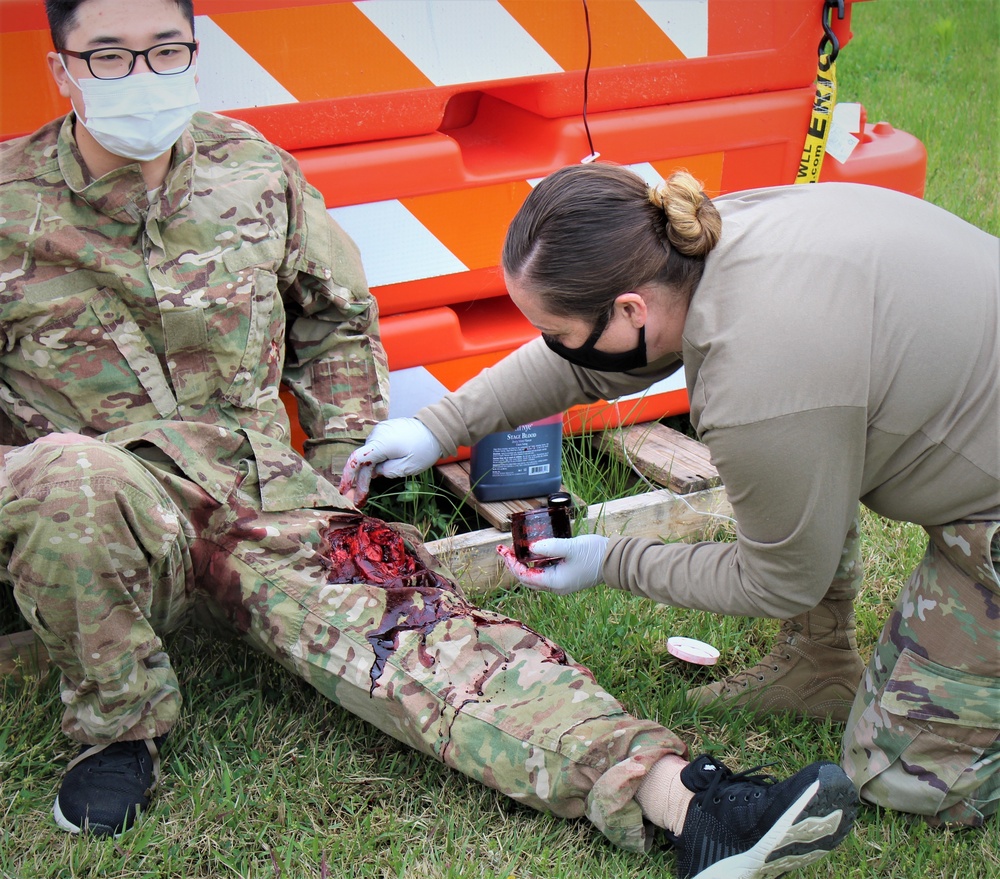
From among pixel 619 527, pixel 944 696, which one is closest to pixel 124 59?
pixel 619 527

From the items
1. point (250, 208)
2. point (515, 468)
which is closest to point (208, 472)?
point (250, 208)

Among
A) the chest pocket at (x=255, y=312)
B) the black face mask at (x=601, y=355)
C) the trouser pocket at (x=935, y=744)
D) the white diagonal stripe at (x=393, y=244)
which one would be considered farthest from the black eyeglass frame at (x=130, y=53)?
the trouser pocket at (x=935, y=744)

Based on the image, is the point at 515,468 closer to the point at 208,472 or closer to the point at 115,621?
the point at 208,472

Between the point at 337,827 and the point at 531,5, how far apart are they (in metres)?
2.10

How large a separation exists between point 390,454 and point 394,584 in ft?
1.33

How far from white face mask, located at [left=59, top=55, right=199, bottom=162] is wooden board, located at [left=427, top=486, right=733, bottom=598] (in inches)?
46.8

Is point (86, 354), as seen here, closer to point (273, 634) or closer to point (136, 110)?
point (136, 110)

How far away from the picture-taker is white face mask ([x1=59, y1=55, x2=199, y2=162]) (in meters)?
2.29

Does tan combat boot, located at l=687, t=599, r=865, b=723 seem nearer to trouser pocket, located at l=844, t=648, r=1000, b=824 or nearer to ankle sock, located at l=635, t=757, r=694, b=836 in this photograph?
trouser pocket, located at l=844, t=648, r=1000, b=824

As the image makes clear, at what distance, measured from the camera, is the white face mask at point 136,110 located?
2293 mm

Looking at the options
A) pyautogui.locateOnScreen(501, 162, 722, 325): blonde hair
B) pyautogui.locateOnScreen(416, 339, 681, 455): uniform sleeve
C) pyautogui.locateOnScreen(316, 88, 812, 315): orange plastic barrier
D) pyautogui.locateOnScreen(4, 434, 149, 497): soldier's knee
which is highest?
pyautogui.locateOnScreen(501, 162, 722, 325): blonde hair

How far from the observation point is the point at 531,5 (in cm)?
296

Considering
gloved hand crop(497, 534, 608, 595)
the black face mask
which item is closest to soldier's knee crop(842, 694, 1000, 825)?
gloved hand crop(497, 534, 608, 595)

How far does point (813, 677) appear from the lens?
2.58 m
